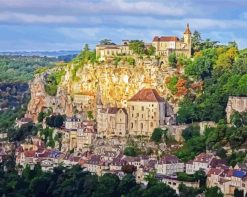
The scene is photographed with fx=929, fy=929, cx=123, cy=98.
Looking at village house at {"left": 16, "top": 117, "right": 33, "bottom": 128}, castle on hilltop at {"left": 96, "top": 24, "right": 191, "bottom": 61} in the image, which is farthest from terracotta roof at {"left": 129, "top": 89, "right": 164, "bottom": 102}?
village house at {"left": 16, "top": 117, "right": 33, "bottom": 128}

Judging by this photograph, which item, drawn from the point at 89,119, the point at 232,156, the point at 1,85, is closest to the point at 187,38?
the point at 89,119

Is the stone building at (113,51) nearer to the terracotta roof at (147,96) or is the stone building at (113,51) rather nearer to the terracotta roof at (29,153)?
the terracotta roof at (147,96)

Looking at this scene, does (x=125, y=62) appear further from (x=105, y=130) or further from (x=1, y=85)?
(x=1, y=85)

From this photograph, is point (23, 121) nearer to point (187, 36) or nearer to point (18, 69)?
point (187, 36)

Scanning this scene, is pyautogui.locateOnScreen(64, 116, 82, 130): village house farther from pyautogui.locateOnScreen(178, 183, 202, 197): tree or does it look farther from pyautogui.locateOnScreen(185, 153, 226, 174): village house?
pyautogui.locateOnScreen(178, 183, 202, 197): tree

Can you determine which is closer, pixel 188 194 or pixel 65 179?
pixel 188 194

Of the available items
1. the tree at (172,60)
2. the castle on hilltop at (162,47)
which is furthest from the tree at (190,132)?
the castle on hilltop at (162,47)
